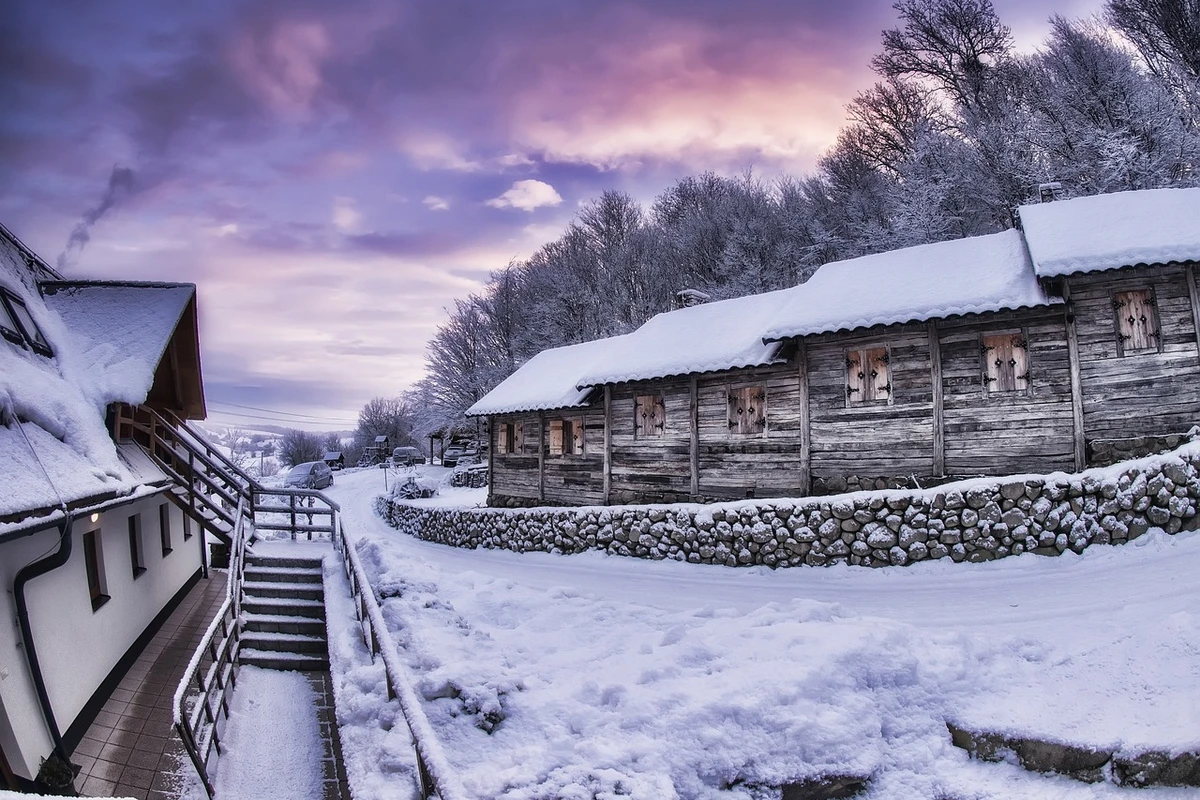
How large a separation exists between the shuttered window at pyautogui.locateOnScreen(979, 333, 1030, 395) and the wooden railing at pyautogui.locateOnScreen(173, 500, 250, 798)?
13902 mm

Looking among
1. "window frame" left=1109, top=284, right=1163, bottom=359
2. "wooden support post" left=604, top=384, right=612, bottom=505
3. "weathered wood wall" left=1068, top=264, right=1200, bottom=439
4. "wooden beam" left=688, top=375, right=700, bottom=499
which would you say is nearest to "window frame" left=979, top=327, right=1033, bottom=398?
"weathered wood wall" left=1068, top=264, right=1200, bottom=439

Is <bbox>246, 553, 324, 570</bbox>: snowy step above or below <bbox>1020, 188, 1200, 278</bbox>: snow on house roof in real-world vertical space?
below

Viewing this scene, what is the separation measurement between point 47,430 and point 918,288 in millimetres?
14968

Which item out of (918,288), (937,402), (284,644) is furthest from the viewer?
(918,288)

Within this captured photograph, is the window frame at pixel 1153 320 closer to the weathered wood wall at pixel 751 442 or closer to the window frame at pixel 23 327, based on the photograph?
the weathered wood wall at pixel 751 442

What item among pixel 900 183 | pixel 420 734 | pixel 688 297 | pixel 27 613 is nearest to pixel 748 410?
pixel 688 297

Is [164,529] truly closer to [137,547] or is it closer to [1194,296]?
[137,547]

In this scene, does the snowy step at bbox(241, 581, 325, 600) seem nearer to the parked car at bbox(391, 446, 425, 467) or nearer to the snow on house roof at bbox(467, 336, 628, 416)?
the snow on house roof at bbox(467, 336, 628, 416)

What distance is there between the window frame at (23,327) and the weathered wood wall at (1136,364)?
56.3 feet

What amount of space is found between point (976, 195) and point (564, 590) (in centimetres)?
2654

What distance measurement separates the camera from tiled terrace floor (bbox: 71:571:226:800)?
6188mm

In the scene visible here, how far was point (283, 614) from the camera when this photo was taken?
34.8ft

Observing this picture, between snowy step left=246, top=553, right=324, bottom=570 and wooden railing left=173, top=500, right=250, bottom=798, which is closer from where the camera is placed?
wooden railing left=173, top=500, right=250, bottom=798

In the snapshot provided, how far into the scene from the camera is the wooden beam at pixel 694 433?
53.5 ft
